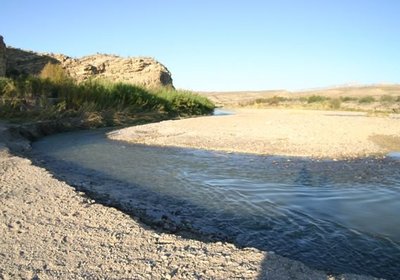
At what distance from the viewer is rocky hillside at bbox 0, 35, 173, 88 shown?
29.6 meters

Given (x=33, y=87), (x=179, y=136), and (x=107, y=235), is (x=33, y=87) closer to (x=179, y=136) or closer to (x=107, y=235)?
(x=179, y=136)

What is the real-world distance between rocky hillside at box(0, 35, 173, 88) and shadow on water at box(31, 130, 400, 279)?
80.4 ft

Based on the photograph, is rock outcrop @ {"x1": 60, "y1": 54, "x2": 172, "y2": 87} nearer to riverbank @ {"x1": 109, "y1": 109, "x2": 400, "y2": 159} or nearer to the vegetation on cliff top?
the vegetation on cliff top

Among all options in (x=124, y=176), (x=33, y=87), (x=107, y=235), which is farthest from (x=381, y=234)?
(x=33, y=87)

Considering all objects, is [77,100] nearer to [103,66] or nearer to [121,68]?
[121,68]

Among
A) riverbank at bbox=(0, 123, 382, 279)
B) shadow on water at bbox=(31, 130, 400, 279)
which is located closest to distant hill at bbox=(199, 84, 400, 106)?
shadow on water at bbox=(31, 130, 400, 279)

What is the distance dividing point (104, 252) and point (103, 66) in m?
32.0

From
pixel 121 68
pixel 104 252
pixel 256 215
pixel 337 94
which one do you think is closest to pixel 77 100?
pixel 256 215

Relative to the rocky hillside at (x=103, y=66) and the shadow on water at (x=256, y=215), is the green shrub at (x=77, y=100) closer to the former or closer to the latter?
the shadow on water at (x=256, y=215)

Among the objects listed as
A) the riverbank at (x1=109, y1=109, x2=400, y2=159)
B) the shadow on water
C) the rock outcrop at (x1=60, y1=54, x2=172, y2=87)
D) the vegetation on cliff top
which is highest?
the rock outcrop at (x1=60, y1=54, x2=172, y2=87)

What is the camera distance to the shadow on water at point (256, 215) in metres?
3.51

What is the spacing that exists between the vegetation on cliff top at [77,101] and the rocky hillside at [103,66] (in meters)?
10.4

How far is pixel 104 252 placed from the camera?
310cm

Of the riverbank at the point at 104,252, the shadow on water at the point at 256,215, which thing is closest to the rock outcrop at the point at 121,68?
the shadow on water at the point at 256,215
